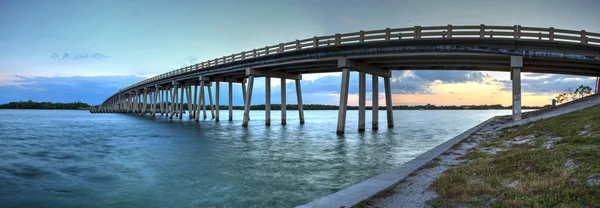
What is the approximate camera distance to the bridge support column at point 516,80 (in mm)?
25719

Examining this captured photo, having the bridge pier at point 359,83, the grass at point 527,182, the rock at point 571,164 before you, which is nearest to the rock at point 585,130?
the grass at point 527,182

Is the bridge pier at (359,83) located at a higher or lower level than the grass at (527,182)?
higher

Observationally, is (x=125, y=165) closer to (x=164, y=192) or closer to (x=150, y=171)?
(x=150, y=171)

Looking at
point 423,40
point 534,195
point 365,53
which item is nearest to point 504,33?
point 423,40

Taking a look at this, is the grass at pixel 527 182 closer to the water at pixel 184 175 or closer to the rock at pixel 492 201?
the rock at pixel 492 201

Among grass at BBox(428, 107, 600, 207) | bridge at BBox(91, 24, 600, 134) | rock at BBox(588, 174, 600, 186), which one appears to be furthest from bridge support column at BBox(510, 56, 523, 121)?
rock at BBox(588, 174, 600, 186)

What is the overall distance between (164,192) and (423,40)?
907 inches

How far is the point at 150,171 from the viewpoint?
1498cm

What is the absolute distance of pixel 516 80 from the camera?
26.0 m

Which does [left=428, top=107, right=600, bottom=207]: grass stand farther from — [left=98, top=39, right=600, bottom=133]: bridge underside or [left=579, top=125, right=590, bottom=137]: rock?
[left=98, top=39, right=600, bottom=133]: bridge underside

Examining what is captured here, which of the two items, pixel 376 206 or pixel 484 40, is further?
pixel 484 40

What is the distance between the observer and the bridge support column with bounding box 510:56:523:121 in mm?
25719

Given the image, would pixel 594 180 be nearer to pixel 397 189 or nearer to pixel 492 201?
pixel 492 201

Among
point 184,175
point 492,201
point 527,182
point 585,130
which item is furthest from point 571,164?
point 184,175
